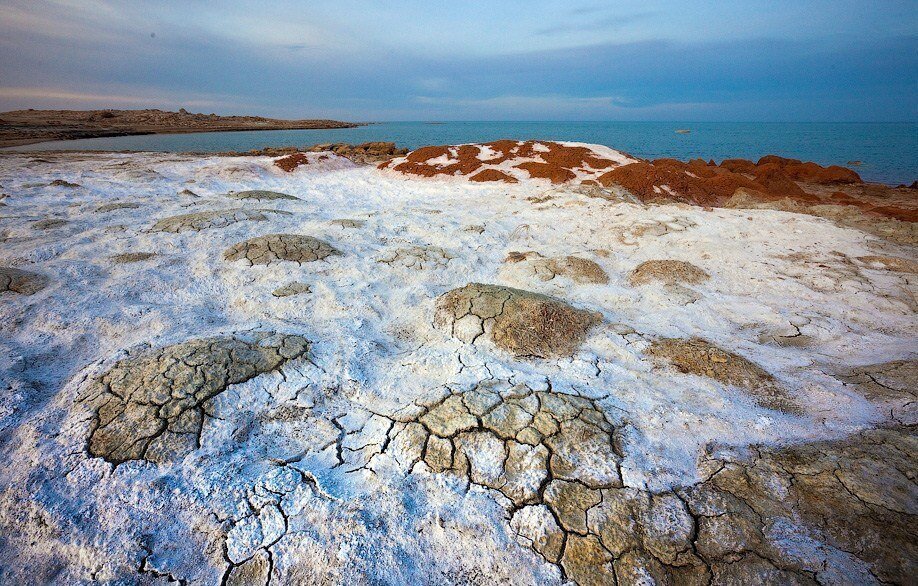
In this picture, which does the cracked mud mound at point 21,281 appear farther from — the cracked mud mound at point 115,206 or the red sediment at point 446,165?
the red sediment at point 446,165

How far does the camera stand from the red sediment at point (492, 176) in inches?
515

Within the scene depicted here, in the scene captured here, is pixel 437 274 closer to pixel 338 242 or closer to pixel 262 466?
pixel 338 242

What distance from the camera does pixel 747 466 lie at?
7.10ft

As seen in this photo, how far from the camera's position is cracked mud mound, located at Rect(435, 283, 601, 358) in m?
3.38

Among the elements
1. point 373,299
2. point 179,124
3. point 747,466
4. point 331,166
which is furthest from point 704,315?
point 179,124

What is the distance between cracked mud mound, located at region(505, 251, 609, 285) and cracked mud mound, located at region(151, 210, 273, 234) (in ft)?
15.4

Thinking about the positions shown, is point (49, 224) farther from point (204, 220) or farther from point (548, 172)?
point (548, 172)

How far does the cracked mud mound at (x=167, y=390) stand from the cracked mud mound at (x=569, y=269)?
10.7 ft

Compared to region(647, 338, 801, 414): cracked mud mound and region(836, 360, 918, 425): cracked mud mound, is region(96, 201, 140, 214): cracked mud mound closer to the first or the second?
region(647, 338, 801, 414): cracked mud mound

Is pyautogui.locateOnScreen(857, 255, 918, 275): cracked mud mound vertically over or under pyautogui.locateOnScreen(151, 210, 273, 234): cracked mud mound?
under

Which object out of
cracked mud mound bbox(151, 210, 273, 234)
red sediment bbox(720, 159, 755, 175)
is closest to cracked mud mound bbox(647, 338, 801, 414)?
cracked mud mound bbox(151, 210, 273, 234)

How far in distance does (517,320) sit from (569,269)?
1952 mm

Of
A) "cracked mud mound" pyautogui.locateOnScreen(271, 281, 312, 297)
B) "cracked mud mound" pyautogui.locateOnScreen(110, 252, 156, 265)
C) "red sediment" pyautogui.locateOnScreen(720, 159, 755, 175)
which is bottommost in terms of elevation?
"cracked mud mound" pyautogui.locateOnScreen(271, 281, 312, 297)

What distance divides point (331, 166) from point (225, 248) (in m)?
11.2
